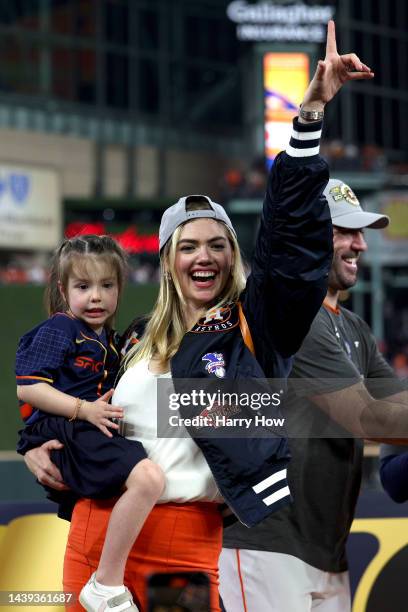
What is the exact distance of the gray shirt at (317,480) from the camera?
3311 mm

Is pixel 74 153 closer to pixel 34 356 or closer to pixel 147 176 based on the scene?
pixel 147 176

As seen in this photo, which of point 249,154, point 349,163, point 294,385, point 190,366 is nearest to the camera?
point 190,366

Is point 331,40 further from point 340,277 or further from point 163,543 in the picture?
point 163,543

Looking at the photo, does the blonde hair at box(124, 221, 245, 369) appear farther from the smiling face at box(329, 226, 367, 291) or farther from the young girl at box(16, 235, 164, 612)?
the smiling face at box(329, 226, 367, 291)

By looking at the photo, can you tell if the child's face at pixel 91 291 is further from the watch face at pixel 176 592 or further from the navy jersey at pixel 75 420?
the watch face at pixel 176 592

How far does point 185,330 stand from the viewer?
283 centimetres

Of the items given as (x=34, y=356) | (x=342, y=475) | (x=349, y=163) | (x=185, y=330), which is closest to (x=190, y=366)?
(x=185, y=330)

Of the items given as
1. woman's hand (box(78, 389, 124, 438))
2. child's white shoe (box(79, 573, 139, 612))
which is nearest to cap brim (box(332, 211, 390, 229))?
woman's hand (box(78, 389, 124, 438))

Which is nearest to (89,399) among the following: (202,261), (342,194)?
(202,261)

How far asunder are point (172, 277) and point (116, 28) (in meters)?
38.7

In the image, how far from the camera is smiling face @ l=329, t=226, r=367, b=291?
11.7 ft

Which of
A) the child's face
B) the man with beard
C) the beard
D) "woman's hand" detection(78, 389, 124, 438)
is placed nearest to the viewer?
"woman's hand" detection(78, 389, 124, 438)

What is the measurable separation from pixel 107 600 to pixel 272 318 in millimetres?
906

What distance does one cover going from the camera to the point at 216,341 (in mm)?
2699
